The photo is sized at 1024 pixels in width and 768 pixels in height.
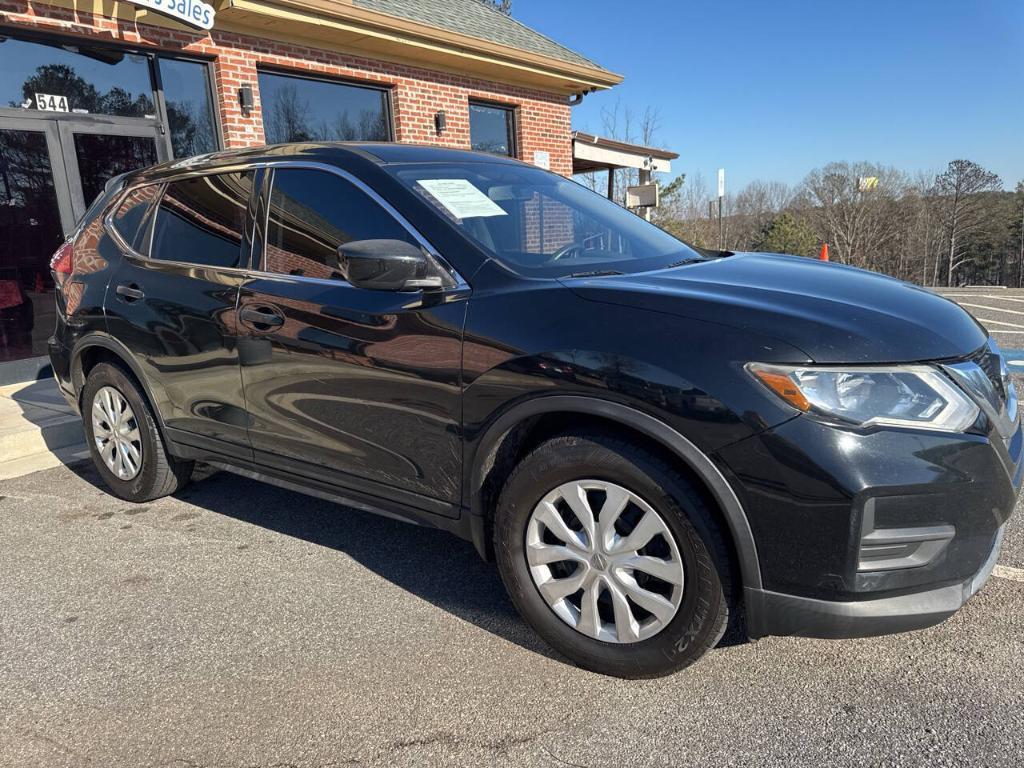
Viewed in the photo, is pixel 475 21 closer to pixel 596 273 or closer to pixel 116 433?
pixel 116 433

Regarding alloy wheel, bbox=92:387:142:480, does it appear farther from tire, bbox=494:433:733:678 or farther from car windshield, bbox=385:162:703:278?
tire, bbox=494:433:733:678

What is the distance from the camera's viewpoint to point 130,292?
359cm

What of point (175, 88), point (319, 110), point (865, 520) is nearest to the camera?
point (865, 520)

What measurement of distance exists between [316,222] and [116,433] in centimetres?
194

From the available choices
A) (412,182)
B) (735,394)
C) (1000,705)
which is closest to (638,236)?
(412,182)

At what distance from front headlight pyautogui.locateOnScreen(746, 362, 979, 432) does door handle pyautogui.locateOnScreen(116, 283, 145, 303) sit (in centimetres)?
301

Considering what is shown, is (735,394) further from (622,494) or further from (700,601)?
(700,601)

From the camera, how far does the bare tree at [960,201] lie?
207 feet

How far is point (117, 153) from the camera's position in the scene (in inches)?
286

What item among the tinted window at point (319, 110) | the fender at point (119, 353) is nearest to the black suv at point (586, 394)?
the fender at point (119, 353)

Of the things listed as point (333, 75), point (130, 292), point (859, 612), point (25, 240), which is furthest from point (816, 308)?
point (333, 75)

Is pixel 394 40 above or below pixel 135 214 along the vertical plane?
above

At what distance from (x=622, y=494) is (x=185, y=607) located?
1899mm

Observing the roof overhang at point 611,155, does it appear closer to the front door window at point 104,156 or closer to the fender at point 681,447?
the front door window at point 104,156
